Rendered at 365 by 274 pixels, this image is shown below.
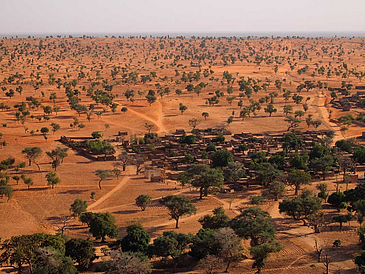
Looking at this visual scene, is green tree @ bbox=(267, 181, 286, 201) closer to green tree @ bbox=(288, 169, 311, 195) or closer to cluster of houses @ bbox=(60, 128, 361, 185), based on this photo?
green tree @ bbox=(288, 169, 311, 195)

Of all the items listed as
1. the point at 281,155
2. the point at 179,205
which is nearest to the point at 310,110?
the point at 281,155

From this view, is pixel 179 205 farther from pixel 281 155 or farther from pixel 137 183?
pixel 281 155

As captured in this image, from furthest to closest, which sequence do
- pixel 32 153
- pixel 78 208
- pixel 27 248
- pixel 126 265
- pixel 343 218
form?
pixel 32 153 → pixel 78 208 → pixel 343 218 → pixel 27 248 → pixel 126 265

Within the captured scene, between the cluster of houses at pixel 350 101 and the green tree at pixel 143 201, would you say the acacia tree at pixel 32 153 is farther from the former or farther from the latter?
the cluster of houses at pixel 350 101

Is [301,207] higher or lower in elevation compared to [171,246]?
higher

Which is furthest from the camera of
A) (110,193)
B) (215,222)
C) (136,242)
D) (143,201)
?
(110,193)

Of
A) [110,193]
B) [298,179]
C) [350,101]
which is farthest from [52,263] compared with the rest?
[350,101]

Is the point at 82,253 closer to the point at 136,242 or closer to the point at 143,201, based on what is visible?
the point at 136,242

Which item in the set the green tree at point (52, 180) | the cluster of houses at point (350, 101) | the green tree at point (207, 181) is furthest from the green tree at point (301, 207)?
the cluster of houses at point (350, 101)
